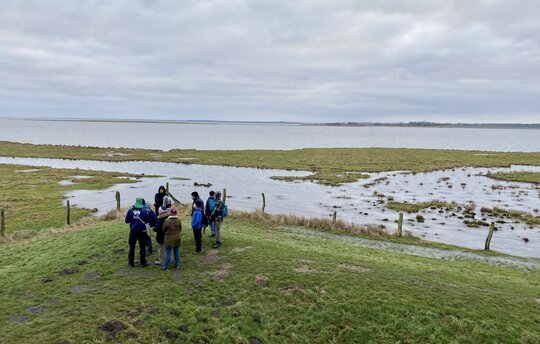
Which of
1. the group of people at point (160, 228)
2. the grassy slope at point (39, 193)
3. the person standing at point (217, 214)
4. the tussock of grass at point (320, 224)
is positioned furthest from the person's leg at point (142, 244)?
the grassy slope at point (39, 193)

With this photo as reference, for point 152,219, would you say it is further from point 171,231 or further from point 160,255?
point 160,255

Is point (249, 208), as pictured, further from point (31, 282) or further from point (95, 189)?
point (31, 282)

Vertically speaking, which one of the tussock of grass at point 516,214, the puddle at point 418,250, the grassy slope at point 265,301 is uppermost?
the grassy slope at point 265,301

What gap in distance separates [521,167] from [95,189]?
281 ft

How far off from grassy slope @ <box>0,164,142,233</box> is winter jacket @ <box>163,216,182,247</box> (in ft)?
68.9

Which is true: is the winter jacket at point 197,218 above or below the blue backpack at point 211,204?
below

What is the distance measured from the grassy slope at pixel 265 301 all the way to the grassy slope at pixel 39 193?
16869 millimetres

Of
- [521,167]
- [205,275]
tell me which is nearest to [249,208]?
[205,275]

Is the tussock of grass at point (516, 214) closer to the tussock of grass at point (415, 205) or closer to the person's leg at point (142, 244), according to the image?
the tussock of grass at point (415, 205)

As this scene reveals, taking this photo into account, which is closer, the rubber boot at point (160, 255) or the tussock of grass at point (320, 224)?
the rubber boot at point (160, 255)

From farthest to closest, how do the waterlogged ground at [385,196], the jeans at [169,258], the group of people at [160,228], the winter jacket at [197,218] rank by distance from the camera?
the waterlogged ground at [385,196] < the winter jacket at [197,218] < the jeans at [169,258] < the group of people at [160,228]

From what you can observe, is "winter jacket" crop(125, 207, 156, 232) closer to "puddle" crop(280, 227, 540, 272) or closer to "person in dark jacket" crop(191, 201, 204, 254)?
"person in dark jacket" crop(191, 201, 204, 254)

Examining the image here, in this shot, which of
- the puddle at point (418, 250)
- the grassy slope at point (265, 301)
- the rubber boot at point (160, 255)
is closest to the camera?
the grassy slope at point (265, 301)

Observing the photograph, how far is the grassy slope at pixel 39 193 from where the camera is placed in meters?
34.0
